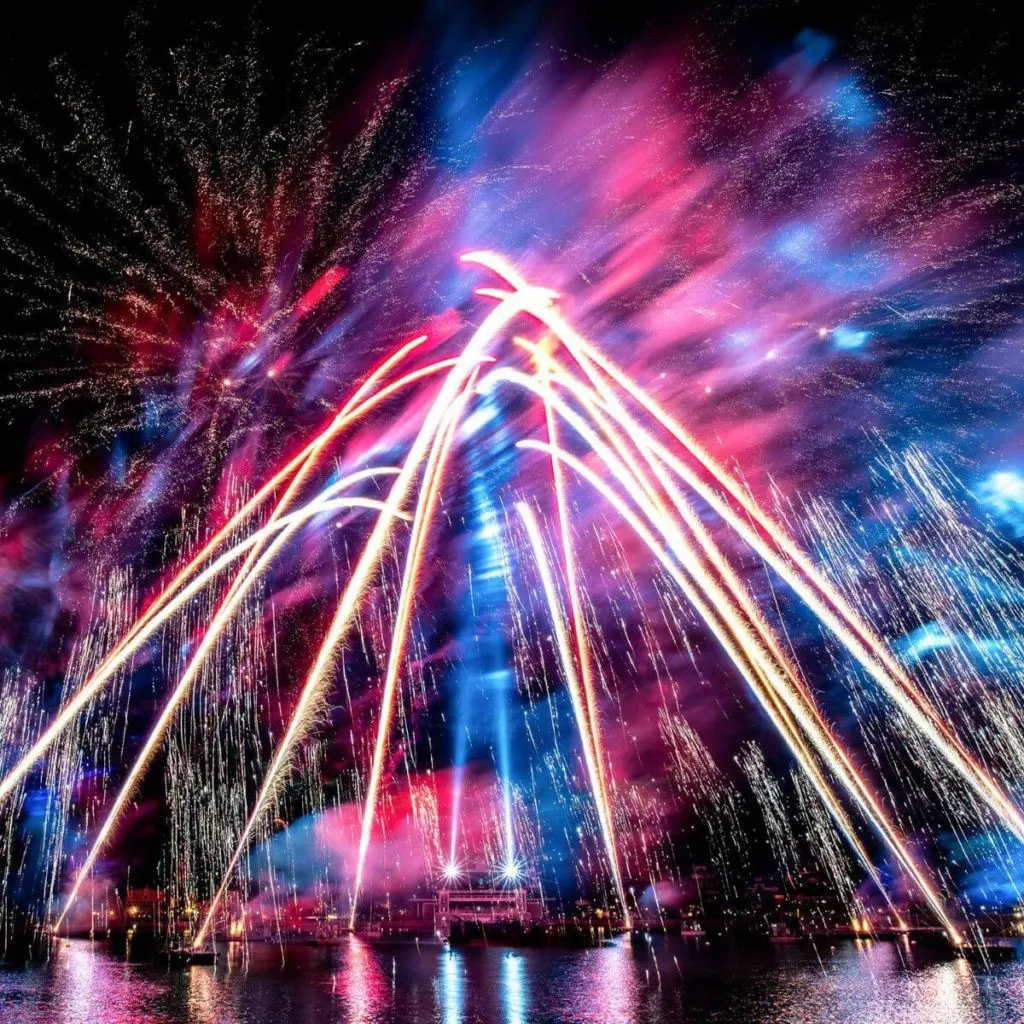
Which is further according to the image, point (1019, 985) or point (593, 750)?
point (1019, 985)

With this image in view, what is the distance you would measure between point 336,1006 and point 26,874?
119 feet

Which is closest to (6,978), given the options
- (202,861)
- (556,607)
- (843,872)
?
(556,607)

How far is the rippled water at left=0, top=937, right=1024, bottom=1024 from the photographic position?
18.4 m

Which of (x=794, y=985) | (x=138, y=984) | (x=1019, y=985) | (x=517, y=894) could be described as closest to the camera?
(x=1019, y=985)

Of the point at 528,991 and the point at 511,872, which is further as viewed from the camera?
the point at 511,872

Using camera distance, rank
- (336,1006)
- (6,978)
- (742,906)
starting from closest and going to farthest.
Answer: (336,1006)
(6,978)
(742,906)

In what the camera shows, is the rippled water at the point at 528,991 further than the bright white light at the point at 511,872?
No

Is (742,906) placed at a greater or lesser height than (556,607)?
lesser

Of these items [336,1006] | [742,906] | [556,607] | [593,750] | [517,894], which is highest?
[556,607]

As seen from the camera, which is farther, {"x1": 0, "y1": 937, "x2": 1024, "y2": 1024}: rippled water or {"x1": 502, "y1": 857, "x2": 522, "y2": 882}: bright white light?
{"x1": 502, "y1": 857, "x2": 522, "y2": 882}: bright white light

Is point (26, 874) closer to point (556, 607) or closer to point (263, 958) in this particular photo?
point (263, 958)

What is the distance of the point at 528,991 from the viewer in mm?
24688

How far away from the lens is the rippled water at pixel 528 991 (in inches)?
725

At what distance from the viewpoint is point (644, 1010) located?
63.7 ft
